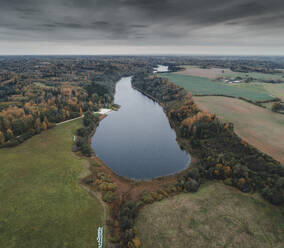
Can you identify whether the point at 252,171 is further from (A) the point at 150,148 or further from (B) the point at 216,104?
(B) the point at 216,104

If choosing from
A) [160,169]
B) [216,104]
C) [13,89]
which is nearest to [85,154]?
[160,169]

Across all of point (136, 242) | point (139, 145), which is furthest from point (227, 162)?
point (139, 145)

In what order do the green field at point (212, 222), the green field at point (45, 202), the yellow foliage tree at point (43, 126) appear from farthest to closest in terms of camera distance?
the yellow foliage tree at point (43, 126)
the green field at point (45, 202)
the green field at point (212, 222)

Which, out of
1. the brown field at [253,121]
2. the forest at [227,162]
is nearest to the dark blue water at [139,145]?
the forest at [227,162]

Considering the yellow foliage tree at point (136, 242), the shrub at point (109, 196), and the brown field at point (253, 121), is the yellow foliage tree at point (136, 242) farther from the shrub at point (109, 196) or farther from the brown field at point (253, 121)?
the brown field at point (253, 121)

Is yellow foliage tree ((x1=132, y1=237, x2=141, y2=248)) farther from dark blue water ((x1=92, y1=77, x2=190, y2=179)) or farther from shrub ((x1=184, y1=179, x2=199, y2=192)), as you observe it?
dark blue water ((x1=92, y1=77, x2=190, y2=179))

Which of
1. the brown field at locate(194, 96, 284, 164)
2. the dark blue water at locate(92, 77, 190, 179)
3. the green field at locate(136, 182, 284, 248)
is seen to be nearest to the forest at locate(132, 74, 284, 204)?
the green field at locate(136, 182, 284, 248)
